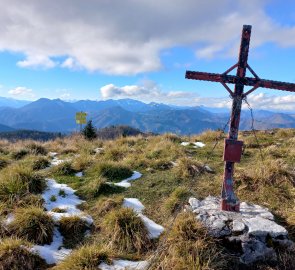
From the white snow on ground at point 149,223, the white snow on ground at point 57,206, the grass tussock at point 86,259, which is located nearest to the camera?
the grass tussock at point 86,259

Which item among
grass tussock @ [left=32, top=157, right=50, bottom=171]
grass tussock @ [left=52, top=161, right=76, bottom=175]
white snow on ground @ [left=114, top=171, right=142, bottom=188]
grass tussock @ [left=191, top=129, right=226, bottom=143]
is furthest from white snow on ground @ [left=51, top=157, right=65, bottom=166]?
grass tussock @ [left=191, top=129, right=226, bottom=143]

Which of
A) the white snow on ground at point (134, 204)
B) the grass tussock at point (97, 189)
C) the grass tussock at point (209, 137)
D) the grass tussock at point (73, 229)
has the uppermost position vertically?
the grass tussock at point (209, 137)

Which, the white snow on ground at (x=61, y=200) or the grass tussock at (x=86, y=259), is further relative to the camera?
the white snow on ground at (x=61, y=200)

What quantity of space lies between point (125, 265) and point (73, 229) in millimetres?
1836

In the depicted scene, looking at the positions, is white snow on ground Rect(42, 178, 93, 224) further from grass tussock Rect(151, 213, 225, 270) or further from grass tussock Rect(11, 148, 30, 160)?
grass tussock Rect(11, 148, 30, 160)

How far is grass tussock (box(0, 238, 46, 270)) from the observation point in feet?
16.9

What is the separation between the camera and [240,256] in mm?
5422

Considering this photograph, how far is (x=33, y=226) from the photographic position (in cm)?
625

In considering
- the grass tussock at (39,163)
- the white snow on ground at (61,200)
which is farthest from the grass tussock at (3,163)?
the white snow on ground at (61,200)

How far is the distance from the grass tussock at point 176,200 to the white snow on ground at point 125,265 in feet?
6.38

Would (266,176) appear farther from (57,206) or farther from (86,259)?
(57,206)

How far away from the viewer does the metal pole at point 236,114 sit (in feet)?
19.6

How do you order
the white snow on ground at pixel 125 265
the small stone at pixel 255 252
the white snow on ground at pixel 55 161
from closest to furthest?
1. the white snow on ground at pixel 125 265
2. the small stone at pixel 255 252
3. the white snow on ground at pixel 55 161

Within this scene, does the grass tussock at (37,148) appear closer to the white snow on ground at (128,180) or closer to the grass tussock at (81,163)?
the grass tussock at (81,163)
